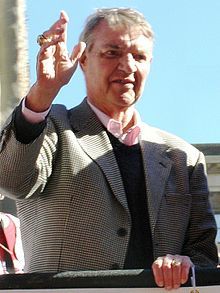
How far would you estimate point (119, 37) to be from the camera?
2.82 metres

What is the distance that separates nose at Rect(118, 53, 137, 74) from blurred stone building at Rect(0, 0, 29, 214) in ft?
6.54

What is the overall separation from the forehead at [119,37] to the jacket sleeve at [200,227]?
0.49 m

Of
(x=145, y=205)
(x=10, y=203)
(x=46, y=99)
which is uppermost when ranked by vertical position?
(x=46, y=99)

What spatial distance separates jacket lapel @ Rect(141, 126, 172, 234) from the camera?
2729 millimetres

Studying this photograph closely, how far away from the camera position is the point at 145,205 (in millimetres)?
2725

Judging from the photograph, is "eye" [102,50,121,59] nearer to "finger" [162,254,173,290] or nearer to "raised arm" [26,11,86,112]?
"raised arm" [26,11,86,112]

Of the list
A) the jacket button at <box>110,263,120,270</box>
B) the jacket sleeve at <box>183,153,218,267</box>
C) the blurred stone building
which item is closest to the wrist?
the jacket button at <box>110,263,120,270</box>

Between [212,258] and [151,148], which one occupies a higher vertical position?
[151,148]

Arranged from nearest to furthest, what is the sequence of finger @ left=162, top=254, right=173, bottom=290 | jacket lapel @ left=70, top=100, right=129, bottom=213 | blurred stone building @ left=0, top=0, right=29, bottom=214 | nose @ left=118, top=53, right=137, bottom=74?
1. finger @ left=162, top=254, right=173, bottom=290
2. jacket lapel @ left=70, top=100, right=129, bottom=213
3. nose @ left=118, top=53, right=137, bottom=74
4. blurred stone building @ left=0, top=0, right=29, bottom=214

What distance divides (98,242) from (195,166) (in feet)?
1.70

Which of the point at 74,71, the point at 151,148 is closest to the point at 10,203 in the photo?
the point at 151,148

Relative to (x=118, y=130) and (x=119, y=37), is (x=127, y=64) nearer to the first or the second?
(x=119, y=37)

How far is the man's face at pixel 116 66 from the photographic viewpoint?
2.80 metres

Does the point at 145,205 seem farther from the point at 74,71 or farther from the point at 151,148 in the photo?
the point at 74,71
